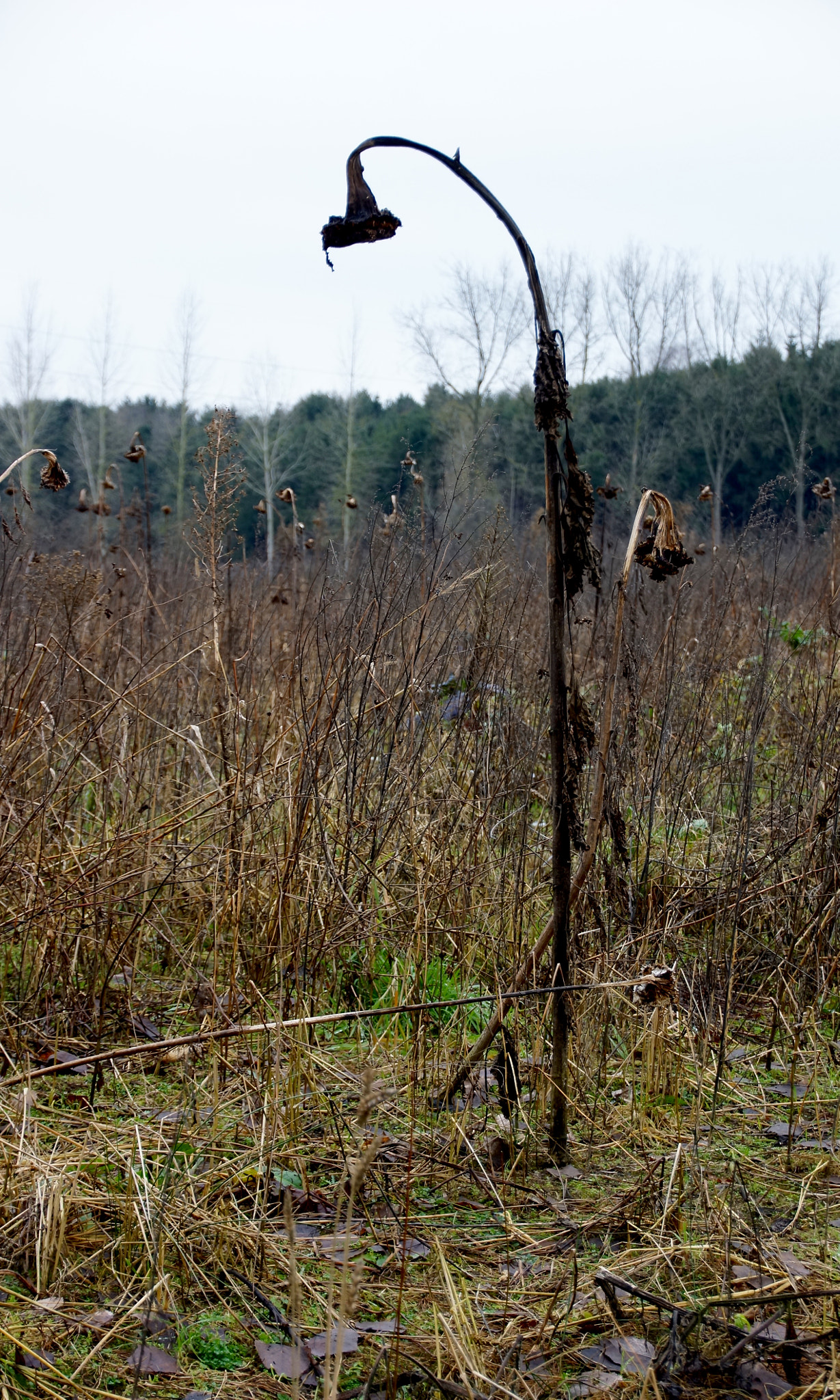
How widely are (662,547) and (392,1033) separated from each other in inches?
60.1

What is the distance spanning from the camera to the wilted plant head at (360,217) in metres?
1.67

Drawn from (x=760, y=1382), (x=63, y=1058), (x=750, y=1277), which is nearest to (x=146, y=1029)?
(x=63, y=1058)

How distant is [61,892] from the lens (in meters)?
2.51

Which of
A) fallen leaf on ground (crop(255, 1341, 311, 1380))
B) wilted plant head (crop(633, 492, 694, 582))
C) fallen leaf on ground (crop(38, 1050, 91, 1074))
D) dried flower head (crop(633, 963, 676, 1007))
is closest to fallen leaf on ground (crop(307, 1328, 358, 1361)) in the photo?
fallen leaf on ground (crop(255, 1341, 311, 1380))

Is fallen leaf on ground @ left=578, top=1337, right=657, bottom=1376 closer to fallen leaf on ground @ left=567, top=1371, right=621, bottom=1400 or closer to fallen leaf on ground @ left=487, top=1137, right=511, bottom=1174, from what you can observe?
fallen leaf on ground @ left=567, top=1371, right=621, bottom=1400

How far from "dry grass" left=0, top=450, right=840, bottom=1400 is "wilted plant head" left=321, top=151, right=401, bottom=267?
953mm

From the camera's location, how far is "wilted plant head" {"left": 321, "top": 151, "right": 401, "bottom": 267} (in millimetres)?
1670

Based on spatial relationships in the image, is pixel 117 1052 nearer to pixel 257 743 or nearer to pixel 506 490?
pixel 257 743

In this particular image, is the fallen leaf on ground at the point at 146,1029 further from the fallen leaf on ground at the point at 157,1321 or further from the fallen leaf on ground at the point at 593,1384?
the fallen leaf on ground at the point at 593,1384

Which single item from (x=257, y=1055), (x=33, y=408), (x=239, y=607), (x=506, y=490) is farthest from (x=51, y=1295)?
(x=33, y=408)

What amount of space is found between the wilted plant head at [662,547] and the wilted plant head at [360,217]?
66 centimetres

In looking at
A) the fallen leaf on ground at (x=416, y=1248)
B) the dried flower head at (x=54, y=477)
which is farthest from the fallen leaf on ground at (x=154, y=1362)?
the dried flower head at (x=54, y=477)

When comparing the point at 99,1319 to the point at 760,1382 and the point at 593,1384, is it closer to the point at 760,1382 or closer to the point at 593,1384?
the point at 593,1384

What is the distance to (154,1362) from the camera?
1426 mm
